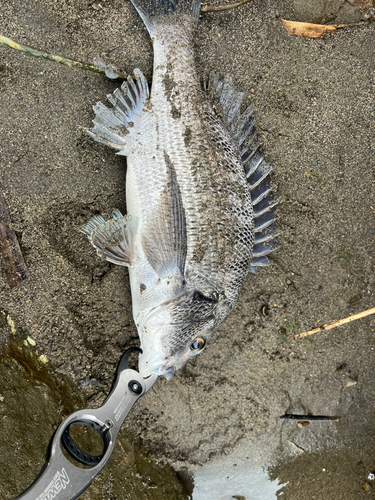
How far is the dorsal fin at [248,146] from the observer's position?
330 centimetres

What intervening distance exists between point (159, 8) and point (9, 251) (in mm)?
2464

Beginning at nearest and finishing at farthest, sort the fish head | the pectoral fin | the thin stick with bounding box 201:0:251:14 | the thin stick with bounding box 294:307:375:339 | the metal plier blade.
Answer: the metal plier blade
the fish head
the pectoral fin
the thin stick with bounding box 201:0:251:14
the thin stick with bounding box 294:307:375:339

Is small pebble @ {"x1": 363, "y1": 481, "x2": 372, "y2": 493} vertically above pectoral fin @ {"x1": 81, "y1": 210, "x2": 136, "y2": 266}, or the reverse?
pectoral fin @ {"x1": 81, "y1": 210, "x2": 136, "y2": 266}

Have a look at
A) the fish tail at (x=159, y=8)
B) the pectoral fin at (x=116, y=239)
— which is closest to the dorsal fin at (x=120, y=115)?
the fish tail at (x=159, y=8)

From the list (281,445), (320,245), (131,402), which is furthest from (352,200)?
(131,402)

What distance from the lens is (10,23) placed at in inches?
126

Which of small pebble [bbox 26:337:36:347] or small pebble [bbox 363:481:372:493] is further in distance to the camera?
small pebble [bbox 363:481:372:493]

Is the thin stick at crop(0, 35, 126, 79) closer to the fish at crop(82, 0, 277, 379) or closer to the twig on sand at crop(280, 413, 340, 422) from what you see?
the fish at crop(82, 0, 277, 379)

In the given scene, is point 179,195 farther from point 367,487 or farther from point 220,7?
point 367,487

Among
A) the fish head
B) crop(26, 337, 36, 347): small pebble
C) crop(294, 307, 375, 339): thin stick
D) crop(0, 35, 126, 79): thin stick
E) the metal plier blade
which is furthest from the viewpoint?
crop(294, 307, 375, 339): thin stick

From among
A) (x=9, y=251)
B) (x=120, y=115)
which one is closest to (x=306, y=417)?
(x=9, y=251)

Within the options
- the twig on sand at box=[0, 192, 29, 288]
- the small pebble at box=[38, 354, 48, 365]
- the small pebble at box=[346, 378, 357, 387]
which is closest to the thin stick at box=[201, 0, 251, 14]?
the twig on sand at box=[0, 192, 29, 288]

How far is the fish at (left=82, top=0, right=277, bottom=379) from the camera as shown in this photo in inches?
117

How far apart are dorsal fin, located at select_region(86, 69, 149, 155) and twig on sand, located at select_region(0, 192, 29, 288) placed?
1.04 meters
